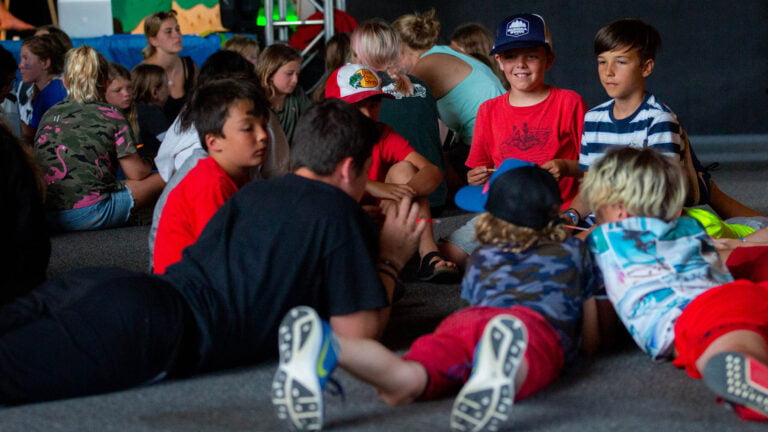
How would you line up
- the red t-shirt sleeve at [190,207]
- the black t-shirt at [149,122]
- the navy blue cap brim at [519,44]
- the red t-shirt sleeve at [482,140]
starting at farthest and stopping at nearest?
1. the black t-shirt at [149,122]
2. the red t-shirt sleeve at [482,140]
3. the navy blue cap brim at [519,44]
4. the red t-shirt sleeve at [190,207]

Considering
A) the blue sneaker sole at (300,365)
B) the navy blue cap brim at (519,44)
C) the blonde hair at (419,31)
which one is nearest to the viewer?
the blue sneaker sole at (300,365)

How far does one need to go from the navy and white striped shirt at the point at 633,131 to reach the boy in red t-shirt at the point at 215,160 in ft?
3.34

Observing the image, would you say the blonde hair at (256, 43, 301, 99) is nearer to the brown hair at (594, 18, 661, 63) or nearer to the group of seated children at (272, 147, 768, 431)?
the brown hair at (594, 18, 661, 63)

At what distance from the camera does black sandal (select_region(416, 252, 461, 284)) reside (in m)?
2.68

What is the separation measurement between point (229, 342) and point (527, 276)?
0.62 meters

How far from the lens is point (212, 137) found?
2.07m

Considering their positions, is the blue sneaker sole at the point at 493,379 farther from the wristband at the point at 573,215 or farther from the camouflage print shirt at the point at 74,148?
the camouflage print shirt at the point at 74,148

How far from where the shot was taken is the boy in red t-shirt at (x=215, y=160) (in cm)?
196

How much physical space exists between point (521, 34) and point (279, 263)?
143 cm

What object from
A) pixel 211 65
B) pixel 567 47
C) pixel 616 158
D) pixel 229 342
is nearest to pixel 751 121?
pixel 567 47

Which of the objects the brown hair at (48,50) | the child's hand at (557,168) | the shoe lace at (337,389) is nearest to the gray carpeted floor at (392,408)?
the shoe lace at (337,389)

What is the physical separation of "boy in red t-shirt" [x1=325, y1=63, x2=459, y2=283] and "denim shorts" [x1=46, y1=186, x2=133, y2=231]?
1.58 m

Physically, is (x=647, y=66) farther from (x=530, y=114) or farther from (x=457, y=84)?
(x=457, y=84)

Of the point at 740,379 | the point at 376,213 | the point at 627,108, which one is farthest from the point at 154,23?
the point at 740,379
